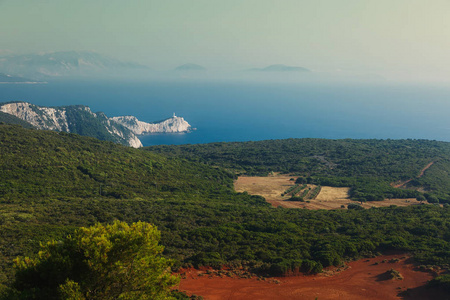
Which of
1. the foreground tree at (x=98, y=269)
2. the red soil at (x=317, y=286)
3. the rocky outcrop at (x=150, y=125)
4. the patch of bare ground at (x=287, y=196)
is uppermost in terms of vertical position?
the rocky outcrop at (x=150, y=125)

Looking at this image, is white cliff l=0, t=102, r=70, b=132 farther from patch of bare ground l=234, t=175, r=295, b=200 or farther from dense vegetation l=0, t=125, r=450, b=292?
patch of bare ground l=234, t=175, r=295, b=200

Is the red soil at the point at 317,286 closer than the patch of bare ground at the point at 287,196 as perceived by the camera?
Yes

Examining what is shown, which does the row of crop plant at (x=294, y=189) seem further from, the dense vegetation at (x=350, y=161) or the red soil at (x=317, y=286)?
the red soil at (x=317, y=286)

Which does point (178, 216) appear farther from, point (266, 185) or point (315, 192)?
point (266, 185)

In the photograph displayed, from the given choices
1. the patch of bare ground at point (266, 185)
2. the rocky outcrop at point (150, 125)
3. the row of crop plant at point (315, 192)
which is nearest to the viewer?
the row of crop plant at point (315, 192)

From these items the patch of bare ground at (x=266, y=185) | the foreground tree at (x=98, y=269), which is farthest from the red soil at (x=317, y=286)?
the patch of bare ground at (x=266, y=185)

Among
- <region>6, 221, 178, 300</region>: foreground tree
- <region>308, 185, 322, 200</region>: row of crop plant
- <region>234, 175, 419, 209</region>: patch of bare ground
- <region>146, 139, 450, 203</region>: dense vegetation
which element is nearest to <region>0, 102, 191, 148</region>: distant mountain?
<region>146, 139, 450, 203</region>: dense vegetation
